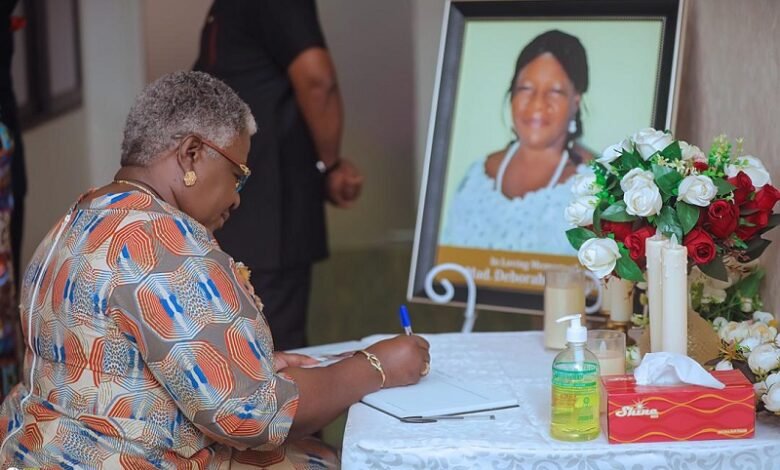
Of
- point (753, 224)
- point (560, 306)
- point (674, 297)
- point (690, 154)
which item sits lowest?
point (560, 306)

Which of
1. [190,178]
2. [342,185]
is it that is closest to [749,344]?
[190,178]

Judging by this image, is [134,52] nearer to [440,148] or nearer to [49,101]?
[49,101]

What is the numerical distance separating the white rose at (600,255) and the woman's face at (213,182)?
0.58m

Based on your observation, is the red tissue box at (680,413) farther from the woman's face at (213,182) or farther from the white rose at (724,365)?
the woman's face at (213,182)

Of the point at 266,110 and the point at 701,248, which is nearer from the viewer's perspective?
the point at 701,248

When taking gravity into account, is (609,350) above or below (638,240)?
below

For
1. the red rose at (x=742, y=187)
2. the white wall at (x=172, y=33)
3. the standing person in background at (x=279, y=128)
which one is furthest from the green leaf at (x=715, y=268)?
the white wall at (x=172, y=33)

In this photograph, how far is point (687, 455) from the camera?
155 centimetres

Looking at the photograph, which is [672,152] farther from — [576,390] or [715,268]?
[576,390]

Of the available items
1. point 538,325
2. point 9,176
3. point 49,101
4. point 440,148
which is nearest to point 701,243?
point 440,148

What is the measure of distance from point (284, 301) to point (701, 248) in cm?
194

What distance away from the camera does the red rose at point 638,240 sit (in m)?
1.76

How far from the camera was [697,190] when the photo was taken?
168 centimetres

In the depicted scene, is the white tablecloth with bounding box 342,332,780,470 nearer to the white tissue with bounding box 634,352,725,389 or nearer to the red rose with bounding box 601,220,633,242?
the white tissue with bounding box 634,352,725,389
